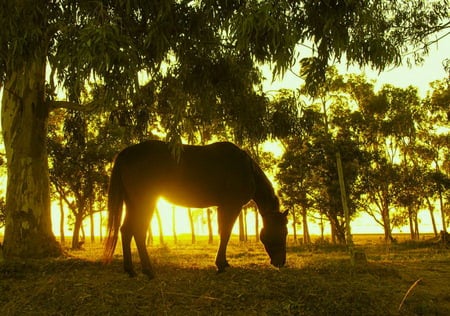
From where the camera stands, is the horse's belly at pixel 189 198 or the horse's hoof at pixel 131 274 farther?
the horse's belly at pixel 189 198

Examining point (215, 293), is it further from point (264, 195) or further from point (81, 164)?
point (81, 164)

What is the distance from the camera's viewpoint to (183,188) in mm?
7195

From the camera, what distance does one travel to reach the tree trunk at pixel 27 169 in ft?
29.5

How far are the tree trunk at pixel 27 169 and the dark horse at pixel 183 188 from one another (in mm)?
2960

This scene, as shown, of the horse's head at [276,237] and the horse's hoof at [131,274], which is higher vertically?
the horse's head at [276,237]

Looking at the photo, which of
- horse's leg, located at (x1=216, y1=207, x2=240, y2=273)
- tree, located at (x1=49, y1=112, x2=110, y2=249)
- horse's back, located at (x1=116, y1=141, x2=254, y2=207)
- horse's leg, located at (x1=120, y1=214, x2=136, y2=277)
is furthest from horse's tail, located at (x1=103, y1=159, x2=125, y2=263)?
tree, located at (x1=49, y1=112, x2=110, y2=249)

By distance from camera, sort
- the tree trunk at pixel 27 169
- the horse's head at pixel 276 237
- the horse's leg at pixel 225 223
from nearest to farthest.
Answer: the horse's leg at pixel 225 223, the horse's head at pixel 276 237, the tree trunk at pixel 27 169

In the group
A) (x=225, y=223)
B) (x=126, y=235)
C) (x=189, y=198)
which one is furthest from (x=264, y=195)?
(x=126, y=235)

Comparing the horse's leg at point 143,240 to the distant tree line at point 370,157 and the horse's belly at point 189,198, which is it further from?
the distant tree line at point 370,157

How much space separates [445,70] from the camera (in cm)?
1333

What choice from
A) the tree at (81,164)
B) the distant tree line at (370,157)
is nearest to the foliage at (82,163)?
the tree at (81,164)

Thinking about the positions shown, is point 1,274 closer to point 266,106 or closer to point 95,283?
point 95,283

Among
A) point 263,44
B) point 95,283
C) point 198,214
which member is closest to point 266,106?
point 263,44

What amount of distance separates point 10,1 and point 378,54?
6.39m
